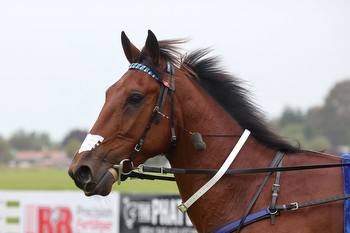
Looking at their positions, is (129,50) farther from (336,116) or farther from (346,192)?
(336,116)

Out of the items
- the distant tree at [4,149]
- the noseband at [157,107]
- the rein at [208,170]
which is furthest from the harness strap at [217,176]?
the distant tree at [4,149]

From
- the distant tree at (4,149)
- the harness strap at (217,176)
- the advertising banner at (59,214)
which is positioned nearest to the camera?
the harness strap at (217,176)

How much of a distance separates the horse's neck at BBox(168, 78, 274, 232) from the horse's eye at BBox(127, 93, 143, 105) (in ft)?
1.04

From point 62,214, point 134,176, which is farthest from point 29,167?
point 134,176

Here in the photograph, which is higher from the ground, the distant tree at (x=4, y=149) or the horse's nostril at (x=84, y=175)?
the horse's nostril at (x=84, y=175)

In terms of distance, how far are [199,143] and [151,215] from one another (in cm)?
653

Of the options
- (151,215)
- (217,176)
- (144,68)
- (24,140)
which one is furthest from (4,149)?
(217,176)

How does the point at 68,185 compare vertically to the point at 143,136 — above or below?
below

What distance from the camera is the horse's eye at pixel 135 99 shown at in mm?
3213

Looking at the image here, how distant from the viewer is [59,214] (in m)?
9.99

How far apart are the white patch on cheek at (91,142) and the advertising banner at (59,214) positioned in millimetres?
6603

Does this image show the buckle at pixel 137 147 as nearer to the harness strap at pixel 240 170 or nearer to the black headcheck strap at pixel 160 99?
the black headcheck strap at pixel 160 99

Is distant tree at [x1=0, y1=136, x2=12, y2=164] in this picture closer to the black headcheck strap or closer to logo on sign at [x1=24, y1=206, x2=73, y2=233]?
logo on sign at [x1=24, y1=206, x2=73, y2=233]

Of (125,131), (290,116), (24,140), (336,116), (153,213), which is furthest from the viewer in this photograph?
(290,116)
